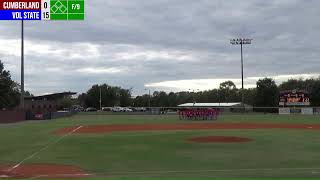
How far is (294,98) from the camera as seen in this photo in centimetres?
9712

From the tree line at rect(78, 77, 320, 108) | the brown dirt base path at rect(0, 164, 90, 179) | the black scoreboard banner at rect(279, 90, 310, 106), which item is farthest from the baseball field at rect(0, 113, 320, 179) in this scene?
the tree line at rect(78, 77, 320, 108)

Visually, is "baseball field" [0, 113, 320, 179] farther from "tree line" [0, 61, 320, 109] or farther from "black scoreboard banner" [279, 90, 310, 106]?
"tree line" [0, 61, 320, 109]

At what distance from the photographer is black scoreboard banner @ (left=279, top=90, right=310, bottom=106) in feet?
315

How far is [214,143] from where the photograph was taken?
24656mm

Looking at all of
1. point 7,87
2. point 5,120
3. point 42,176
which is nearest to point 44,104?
point 7,87

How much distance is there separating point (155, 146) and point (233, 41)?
3822 inches

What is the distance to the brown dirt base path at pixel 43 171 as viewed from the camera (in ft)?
47.0

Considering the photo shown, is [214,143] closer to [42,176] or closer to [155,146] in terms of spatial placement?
[155,146]

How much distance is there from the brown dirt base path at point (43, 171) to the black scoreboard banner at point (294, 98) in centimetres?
8468
